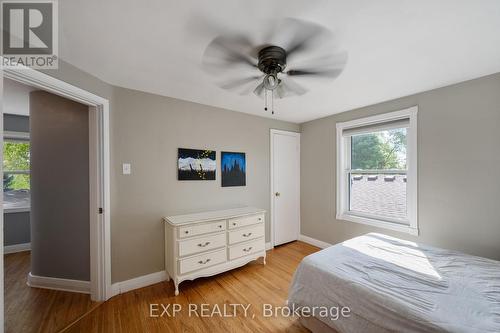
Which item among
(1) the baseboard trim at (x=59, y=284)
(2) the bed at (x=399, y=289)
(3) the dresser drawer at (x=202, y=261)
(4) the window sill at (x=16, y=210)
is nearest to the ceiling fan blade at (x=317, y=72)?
(2) the bed at (x=399, y=289)

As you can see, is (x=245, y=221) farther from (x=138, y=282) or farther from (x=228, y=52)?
(x=228, y=52)

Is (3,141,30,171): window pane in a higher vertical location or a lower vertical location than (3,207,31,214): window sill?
higher

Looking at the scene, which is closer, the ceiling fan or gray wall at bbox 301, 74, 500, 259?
the ceiling fan

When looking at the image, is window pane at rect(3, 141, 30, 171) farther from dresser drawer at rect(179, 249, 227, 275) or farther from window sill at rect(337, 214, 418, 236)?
window sill at rect(337, 214, 418, 236)

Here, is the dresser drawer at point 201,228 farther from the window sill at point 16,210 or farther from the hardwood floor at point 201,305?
the window sill at point 16,210

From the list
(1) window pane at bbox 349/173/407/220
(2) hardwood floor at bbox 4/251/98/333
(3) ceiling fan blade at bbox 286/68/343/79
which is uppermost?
(3) ceiling fan blade at bbox 286/68/343/79

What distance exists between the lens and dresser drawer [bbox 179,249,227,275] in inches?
87.8

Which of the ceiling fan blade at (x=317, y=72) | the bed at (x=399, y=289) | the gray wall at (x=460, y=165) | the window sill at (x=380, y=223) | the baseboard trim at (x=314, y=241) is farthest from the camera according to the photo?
the baseboard trim at (x=314, y=241)

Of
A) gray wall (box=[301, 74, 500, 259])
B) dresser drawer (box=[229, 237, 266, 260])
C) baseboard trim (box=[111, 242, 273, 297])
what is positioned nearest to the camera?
gray wall (box=[301, 74, 500, 259])

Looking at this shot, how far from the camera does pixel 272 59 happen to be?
148 centimetres

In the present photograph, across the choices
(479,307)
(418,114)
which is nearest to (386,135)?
(418,114)

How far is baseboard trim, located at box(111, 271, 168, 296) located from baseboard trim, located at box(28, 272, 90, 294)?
31cm

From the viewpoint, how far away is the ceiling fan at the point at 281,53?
136cm

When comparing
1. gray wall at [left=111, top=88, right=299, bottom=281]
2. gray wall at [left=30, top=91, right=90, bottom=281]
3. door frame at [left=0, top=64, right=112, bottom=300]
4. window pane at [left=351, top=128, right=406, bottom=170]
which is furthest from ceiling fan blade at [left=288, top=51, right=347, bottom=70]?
gray wall at [left=30, top=91, right=90, bottom=281]
